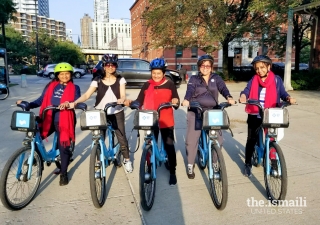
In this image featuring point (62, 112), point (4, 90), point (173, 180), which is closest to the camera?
point (62, 112)

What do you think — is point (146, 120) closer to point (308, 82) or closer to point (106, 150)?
point (106, 150)

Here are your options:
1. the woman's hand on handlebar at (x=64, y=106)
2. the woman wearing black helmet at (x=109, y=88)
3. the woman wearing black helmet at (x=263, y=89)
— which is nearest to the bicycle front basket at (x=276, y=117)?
the woman wearing black helmet at (x=263, y=89)

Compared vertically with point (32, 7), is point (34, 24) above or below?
below

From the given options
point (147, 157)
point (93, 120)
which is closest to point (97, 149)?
point (93, 120)

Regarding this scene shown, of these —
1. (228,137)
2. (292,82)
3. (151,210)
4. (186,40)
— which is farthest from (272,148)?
(186,40)

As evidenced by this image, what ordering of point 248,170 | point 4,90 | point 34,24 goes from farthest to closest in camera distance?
point 34,24
point 4,90
point 248,170

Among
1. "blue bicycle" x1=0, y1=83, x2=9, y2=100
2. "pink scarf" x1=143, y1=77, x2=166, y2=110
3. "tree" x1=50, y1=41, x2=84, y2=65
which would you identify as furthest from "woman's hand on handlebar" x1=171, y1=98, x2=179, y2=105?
"tree" x1=50, y1=41, x2=84, y2=65

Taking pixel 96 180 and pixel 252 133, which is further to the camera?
pixel 252 133

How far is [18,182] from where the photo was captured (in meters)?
3.29

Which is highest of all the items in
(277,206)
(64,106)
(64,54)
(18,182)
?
(64,54)

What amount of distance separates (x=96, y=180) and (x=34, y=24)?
155m

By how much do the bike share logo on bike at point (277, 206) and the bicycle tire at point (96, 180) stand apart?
69.0 inches

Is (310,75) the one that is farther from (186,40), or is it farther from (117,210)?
(117,210)

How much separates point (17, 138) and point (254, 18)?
1780 centimetres
